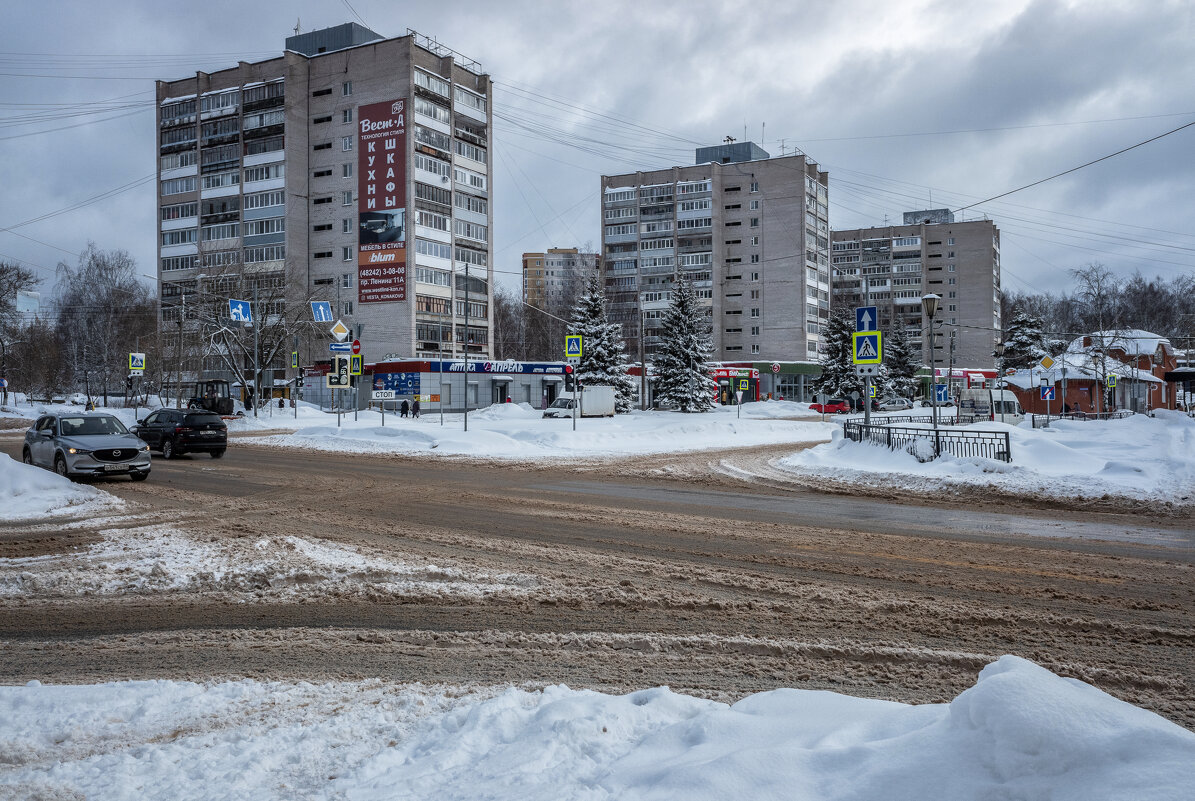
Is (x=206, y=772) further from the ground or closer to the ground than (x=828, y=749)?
closer to the ground

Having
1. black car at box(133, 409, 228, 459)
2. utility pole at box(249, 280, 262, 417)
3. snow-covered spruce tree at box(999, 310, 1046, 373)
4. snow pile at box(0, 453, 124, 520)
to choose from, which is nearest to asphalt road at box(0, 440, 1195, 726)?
snow pile at box(0, 453, 124, 520)

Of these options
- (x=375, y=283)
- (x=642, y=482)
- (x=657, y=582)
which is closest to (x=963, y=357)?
(x=375, y=283)

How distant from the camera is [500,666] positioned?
17.5 feet

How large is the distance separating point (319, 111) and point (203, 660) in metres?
84.4

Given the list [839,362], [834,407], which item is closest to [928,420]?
[834,407]

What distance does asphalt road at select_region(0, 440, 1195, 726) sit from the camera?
5266 millimetres

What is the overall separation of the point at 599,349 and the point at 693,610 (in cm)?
5190

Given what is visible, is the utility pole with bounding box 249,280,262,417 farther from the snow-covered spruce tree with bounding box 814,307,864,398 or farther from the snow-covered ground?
the snow-covered spruce tree with bounding box 814,307,864,398

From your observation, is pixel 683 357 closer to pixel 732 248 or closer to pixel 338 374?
pixel 338 374

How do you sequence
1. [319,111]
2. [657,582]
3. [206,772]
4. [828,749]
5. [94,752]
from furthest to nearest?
[319,111]
[657,582]
[94,752]
[206,772]
[828,749]

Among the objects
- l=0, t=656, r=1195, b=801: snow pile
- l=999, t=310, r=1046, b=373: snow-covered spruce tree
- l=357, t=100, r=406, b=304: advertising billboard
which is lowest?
l=0, t=656, r=1195, b=801: snow pile

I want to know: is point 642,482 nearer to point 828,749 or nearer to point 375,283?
point 828,749

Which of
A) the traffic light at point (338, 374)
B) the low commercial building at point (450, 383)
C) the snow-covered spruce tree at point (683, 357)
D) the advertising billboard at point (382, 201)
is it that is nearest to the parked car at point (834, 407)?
the snow-covered spruce tree at point (683, 357)

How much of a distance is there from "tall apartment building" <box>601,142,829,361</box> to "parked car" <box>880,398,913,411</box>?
67.8ft
